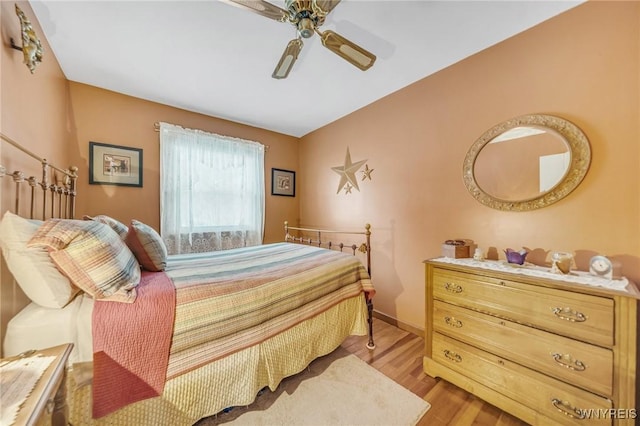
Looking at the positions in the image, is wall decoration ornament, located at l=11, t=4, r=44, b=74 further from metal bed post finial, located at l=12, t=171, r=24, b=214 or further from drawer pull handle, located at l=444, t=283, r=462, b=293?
drawer pull handle, located at l=444, t=283, r=462, b=293

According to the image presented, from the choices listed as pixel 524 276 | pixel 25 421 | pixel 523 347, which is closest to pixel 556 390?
pixel 523 347

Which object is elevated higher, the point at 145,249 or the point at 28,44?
the point at 28,44

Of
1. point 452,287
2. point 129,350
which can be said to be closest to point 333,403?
point 452,287

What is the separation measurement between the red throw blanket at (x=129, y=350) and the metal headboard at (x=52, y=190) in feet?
3.14

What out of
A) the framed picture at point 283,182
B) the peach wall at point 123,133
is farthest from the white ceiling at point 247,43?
the framed picture at point 283,182

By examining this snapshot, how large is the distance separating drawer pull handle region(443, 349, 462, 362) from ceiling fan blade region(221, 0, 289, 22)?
244cm

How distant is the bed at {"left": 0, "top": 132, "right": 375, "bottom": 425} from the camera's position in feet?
3.12

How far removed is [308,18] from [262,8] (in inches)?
10.0

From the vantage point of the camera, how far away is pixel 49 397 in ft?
2.24

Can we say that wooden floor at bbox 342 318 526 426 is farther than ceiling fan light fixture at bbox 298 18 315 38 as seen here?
Yes

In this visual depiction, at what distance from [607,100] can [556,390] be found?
69.4 inches

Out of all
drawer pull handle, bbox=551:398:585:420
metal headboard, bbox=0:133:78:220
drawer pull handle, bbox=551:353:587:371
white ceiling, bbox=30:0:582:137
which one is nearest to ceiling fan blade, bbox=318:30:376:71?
white ceiling, bbox=30:0:582:137

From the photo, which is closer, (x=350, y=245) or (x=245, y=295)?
(x=245, y=295)

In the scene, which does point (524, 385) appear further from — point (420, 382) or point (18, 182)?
point (18, 182)
